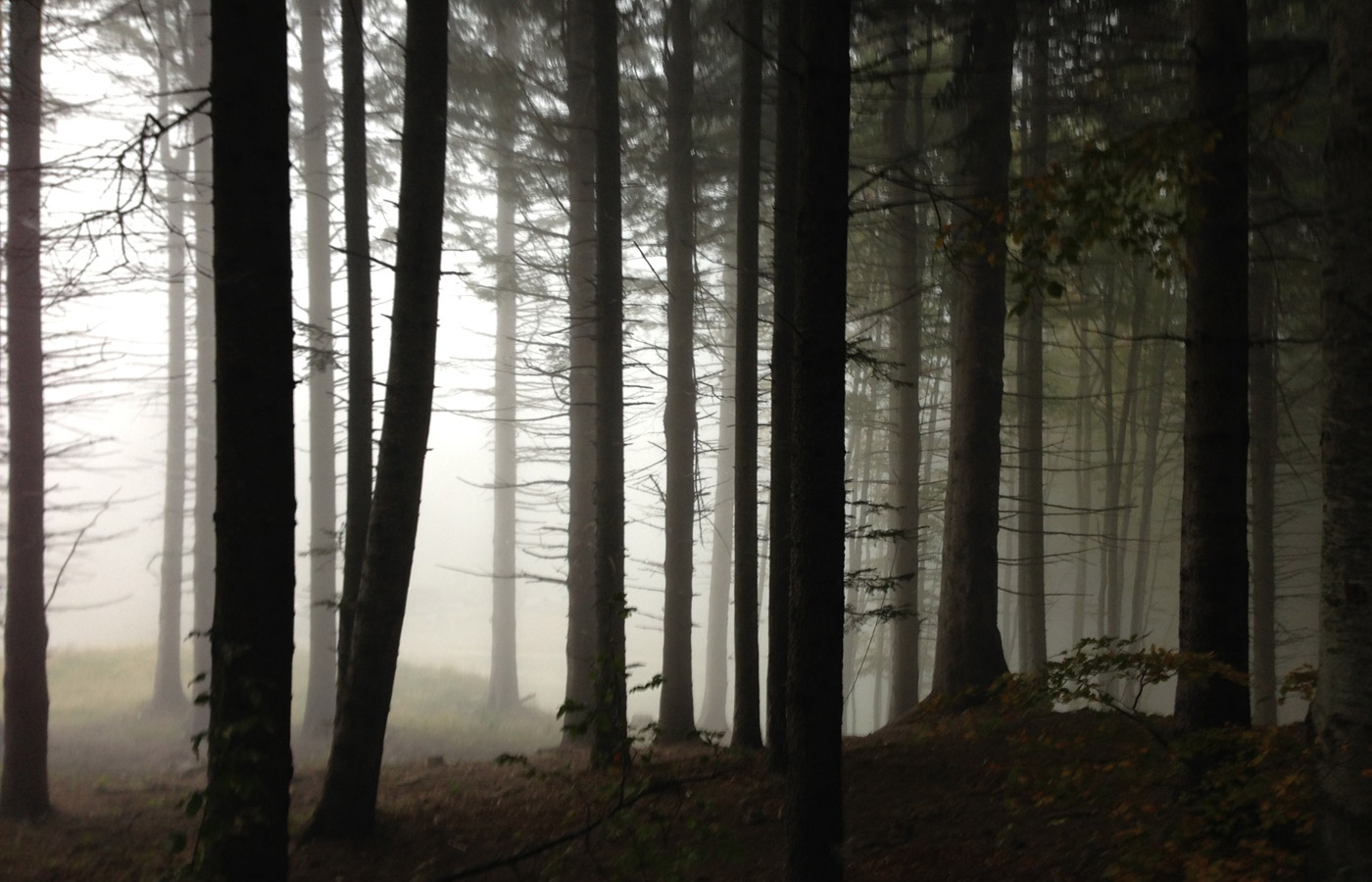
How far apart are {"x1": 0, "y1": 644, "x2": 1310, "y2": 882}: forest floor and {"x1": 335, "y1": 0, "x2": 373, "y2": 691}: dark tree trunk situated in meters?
2.20

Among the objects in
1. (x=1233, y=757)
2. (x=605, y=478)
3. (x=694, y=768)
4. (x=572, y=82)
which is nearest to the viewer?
(x=1233, y=757)

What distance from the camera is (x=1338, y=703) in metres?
4.05

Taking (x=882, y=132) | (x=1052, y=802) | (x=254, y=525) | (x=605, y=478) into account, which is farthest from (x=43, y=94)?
(x=1052, y=802)

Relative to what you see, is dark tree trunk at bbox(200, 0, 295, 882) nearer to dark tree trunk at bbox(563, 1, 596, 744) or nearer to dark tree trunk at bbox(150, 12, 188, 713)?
dark tree trunk at bbox(563, 1, 596, 744)

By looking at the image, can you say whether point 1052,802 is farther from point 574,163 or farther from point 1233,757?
point 574,163

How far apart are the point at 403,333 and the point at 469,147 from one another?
1017 cm

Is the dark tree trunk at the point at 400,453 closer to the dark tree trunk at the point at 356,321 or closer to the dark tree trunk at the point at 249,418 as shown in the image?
the dark tree trunk at the point at 356,321

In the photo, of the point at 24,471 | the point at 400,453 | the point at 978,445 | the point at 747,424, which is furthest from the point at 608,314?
the point at 24,471

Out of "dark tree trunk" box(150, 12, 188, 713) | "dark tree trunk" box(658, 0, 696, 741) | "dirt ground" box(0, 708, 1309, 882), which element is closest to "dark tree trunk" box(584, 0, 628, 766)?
"dirt ground" box(0, 708, 1309, 882)

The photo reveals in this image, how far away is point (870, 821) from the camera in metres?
6.74

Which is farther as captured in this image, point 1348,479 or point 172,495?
point 172,495

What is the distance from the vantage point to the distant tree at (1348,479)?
13.0 ft

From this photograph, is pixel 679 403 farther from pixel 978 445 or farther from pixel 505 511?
pixel 505 511

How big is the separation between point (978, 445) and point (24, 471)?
10.6 metres
